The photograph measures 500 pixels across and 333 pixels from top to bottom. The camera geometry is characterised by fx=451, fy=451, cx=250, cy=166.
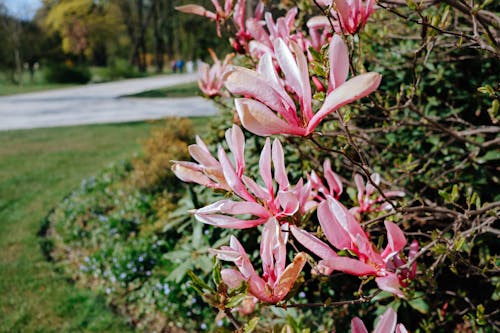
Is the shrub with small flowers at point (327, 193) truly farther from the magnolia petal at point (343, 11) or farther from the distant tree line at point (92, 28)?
the distant tree line at point (92, 28)

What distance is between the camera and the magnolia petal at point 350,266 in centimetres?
64

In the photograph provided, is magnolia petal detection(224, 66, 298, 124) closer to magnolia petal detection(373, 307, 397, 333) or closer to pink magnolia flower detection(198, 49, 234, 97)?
magnolia petal detection(373, 307, 397, 333)

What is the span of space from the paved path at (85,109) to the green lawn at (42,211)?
4.57 ft

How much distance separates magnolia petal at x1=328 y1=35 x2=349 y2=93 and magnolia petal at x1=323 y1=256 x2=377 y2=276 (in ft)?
0.79

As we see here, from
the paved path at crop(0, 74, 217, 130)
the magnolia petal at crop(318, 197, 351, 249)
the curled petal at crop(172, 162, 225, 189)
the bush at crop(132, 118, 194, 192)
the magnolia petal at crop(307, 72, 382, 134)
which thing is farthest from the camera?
the paved path at crop(0, 74, 217, 130)

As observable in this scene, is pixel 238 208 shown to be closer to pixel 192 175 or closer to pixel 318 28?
pixel 192 175

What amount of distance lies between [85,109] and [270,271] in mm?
12854

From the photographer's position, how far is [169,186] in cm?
410

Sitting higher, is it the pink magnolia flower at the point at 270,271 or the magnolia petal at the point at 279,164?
the magnolia petal at the point at 279,164

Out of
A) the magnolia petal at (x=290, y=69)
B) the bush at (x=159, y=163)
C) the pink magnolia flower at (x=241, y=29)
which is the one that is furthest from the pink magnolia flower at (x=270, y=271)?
the bush at (x=159, y=163)

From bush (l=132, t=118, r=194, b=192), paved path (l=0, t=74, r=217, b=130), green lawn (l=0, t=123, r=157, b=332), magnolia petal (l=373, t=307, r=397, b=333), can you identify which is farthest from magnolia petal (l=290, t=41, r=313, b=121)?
paved path (l=0, t=74, r=217, b=130)

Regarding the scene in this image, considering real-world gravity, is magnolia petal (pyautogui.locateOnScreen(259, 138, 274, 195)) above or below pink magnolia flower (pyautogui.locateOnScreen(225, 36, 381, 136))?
below

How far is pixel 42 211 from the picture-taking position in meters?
4.62

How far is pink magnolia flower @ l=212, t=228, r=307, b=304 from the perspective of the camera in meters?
0.70
